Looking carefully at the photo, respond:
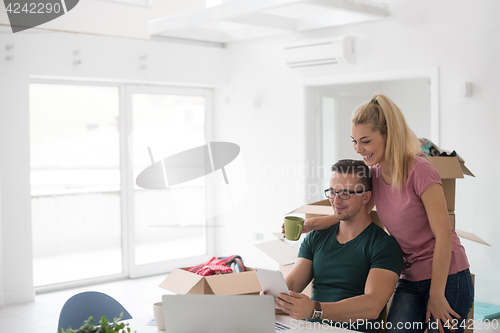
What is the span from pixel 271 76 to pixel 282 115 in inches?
17.4

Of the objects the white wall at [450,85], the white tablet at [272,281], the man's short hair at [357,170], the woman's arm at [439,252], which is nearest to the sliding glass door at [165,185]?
the white wall at [450,85]

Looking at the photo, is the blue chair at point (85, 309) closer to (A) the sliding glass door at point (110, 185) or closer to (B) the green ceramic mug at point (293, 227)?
(B) the green ceramic mug at point (293, 227)

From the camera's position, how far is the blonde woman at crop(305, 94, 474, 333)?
1.88m

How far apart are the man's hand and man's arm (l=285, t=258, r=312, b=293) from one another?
0.34 m

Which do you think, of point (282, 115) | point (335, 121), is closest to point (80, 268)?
point (282, 115)

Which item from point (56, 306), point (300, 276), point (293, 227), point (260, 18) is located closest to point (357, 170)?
point (293, 227)

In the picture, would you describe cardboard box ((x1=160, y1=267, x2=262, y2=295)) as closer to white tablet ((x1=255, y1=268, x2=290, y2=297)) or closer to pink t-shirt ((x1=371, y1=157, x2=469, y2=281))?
white tablet ((x1=255, y1=268, x2=290, y2=297))

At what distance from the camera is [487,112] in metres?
3.71

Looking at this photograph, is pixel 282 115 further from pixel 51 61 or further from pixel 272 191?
pixel 51 61

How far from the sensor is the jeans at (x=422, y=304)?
1930mm

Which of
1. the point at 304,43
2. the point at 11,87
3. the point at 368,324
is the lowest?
the point at 368,324

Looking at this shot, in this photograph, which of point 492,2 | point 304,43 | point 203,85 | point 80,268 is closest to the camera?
point 492,2

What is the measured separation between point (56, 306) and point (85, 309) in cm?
259

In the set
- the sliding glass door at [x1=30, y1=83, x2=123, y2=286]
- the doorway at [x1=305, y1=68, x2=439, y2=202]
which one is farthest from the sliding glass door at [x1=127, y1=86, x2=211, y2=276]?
the doorway at [x1=305, y1=68, x2=439, y2=202]
